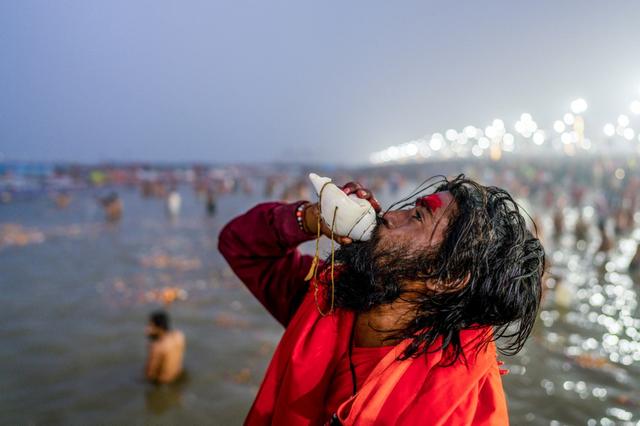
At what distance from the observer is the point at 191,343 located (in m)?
7.91

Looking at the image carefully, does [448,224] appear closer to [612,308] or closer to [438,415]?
A: [438,415]

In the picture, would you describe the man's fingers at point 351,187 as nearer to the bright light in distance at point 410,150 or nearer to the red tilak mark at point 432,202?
the red tilak mark at point 432,202

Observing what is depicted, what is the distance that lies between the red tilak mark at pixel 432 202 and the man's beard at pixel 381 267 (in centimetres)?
18

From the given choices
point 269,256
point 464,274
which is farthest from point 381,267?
point 269,256

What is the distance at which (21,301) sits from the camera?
10203mm

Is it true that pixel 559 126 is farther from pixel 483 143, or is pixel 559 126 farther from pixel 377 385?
pixel 377 385

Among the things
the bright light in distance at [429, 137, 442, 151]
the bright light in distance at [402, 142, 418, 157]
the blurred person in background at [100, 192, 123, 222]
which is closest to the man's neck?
the blurred person in background at [100, 192, 123, 222]

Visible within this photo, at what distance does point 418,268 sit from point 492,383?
50 cm

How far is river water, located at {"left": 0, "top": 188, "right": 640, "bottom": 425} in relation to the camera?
598 cm

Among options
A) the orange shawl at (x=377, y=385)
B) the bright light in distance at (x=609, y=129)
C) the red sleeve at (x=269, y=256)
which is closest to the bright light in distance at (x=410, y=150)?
the bright light in distance at (x=609, y=129)

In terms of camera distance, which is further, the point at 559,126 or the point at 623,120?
the point at 559,126

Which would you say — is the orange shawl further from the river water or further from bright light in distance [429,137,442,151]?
bright light in distance [429,137,442,151]

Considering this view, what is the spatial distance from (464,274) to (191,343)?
23.3ft

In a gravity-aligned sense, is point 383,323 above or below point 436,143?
below
